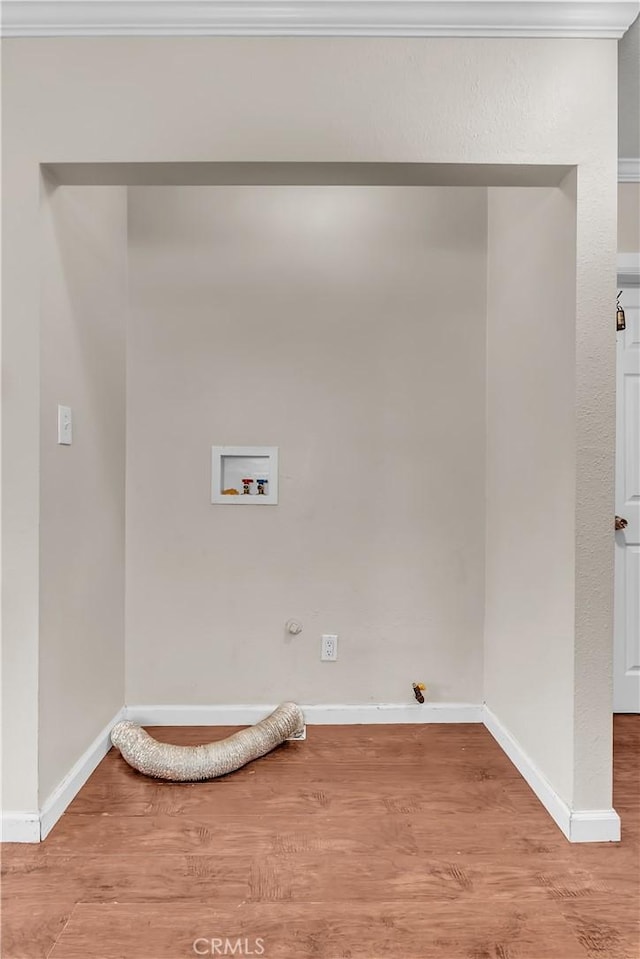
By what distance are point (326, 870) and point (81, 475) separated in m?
1.50

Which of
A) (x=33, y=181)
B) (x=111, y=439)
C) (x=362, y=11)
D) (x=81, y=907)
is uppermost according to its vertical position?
(x=362, y=11)

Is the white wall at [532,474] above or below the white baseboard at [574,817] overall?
above

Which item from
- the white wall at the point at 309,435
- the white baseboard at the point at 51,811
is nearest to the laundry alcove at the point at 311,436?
the white wall at the point at 309,435

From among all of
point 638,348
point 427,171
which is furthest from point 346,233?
point 638,348

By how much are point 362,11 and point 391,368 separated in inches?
49.9

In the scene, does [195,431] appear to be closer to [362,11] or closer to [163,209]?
[163,209]

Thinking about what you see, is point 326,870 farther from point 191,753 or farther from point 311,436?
point 311,436

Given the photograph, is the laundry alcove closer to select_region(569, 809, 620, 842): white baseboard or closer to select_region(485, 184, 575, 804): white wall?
select_region(485, 184, 575, 804): white wall

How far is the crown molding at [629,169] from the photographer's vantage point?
2.50 m

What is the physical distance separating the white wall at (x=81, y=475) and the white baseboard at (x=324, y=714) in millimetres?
202

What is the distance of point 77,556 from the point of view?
212 centimetres
